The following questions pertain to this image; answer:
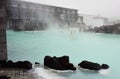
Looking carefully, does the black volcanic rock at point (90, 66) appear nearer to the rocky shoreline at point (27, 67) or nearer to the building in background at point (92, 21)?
the rocky shoreline at point (27, 67)

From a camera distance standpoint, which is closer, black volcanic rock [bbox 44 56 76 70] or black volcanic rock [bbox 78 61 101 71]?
black volcanic rock [bbox 44 56 76 70]

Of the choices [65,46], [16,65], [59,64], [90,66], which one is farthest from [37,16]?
[90,66]

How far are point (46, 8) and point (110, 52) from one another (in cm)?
263

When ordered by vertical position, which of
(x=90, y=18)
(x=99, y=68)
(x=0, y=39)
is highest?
(x=90, y=18)

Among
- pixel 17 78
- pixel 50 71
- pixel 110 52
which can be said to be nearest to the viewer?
pixel 17 78

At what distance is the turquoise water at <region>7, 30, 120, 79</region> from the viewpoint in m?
6.18

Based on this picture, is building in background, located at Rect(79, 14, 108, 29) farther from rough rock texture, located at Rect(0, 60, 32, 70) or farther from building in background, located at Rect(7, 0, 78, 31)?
rough rock texture, located at Rect(0, 60, 32, 70)

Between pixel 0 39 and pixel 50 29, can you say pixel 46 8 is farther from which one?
pixel 0 39

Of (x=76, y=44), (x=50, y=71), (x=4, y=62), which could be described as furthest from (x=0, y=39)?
(x=76, y=44)

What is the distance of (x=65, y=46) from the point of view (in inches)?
275

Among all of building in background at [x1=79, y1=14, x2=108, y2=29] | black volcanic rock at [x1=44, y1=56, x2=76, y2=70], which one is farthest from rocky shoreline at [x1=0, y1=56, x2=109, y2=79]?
building in background at [x1=79, y1=14, x2=108, y2=29]

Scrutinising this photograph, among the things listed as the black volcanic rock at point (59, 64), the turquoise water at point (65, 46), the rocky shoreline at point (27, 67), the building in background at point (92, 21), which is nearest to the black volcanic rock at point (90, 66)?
the rocky shoreline at point (27, 67)

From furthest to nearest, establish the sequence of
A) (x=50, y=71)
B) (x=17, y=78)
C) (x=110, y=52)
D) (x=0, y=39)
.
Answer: (x=110, y=52), (x=0, y=39), (x=50, y=71), (x=17, y=78)

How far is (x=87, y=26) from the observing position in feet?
23.6
